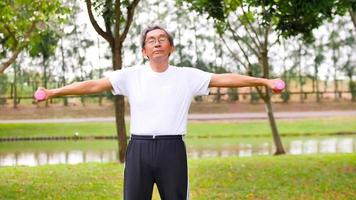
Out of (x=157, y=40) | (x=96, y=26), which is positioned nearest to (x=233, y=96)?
(x=96, y=26)

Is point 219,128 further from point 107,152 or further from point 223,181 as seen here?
point 223,181

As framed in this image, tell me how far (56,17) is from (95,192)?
709cm

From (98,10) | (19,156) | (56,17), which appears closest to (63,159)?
Answer: (19,156)

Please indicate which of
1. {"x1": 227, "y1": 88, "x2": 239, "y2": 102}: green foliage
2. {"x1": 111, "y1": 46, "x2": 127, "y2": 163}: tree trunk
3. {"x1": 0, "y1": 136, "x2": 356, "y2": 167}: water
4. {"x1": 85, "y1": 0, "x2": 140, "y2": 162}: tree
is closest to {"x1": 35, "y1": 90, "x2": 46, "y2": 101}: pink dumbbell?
{"x1": 85, "y1": 0, "x2": 140, "y2": 162}: tree

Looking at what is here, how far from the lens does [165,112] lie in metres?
3.91

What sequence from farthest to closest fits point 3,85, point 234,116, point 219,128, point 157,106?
1. point 3,85
2. point 234,116
3. point 219,128
4. point 157,106

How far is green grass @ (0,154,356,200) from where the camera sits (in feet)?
29.1

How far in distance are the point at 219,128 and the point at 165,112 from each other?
2991 centimetres

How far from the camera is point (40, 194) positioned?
29.2ft

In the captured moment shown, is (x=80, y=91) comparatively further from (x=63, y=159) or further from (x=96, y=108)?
(x=96, y=108)

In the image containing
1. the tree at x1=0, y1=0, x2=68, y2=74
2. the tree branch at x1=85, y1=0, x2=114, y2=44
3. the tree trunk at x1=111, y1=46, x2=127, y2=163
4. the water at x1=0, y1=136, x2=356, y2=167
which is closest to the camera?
the tree branch at x1=85, y1=0, x2=114, y2=44

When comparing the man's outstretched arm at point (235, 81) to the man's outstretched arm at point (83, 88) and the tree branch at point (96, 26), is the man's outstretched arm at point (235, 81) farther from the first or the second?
the tree branch at point (96, 26)

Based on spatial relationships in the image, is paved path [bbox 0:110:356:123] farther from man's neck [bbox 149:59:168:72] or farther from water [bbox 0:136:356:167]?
man's neck [bbox 149:59:168:72]

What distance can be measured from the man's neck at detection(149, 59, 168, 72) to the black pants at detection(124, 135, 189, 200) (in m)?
0.44
